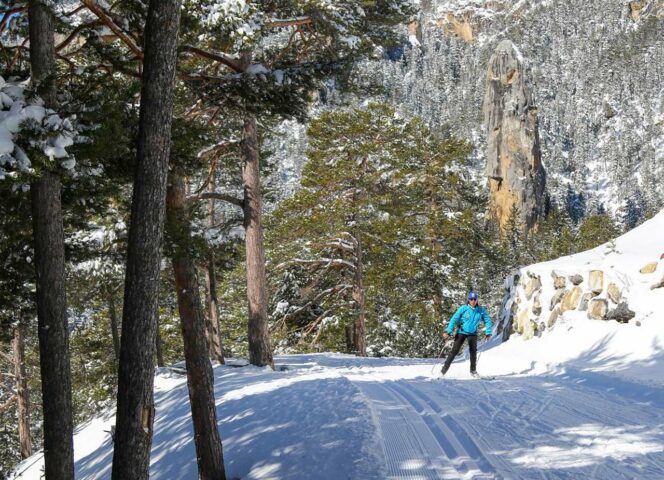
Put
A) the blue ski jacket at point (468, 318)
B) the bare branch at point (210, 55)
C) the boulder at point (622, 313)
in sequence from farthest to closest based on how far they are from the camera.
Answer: the blue ski jacket at point (468, 318) → the boulder at point (622, 313) → the bare branch at point (210, 55)

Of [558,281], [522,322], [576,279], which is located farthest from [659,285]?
[522,322]

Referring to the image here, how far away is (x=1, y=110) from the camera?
15.8ft

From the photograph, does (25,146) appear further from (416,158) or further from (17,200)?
(416,158)

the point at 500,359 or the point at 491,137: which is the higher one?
the point at 491,137

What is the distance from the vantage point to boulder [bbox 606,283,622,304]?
10.2 m

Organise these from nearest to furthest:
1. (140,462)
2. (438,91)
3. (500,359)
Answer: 1. (140,462)
2. (500,359)
3. (438,91)

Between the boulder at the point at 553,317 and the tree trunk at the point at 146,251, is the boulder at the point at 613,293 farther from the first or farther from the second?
the tree trunk at the point at 146,251

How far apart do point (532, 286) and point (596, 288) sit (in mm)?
2377

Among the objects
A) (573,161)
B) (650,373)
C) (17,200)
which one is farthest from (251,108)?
(573,161)

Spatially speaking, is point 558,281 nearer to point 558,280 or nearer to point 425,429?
point 558,280

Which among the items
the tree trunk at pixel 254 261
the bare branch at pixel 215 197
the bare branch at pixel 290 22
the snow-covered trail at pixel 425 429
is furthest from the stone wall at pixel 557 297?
the bare branch at pixel 290 22

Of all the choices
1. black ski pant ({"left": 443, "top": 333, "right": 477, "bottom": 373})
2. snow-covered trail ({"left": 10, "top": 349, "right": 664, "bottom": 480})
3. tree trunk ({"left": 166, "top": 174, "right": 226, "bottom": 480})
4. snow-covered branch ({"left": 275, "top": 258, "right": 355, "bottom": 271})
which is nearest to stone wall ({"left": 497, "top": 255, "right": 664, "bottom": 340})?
snow-covered trail ({"left": 10, "top": 349, "right": 664, "bottom": 480})

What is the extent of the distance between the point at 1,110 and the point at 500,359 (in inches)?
426

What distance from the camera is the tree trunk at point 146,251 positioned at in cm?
405
